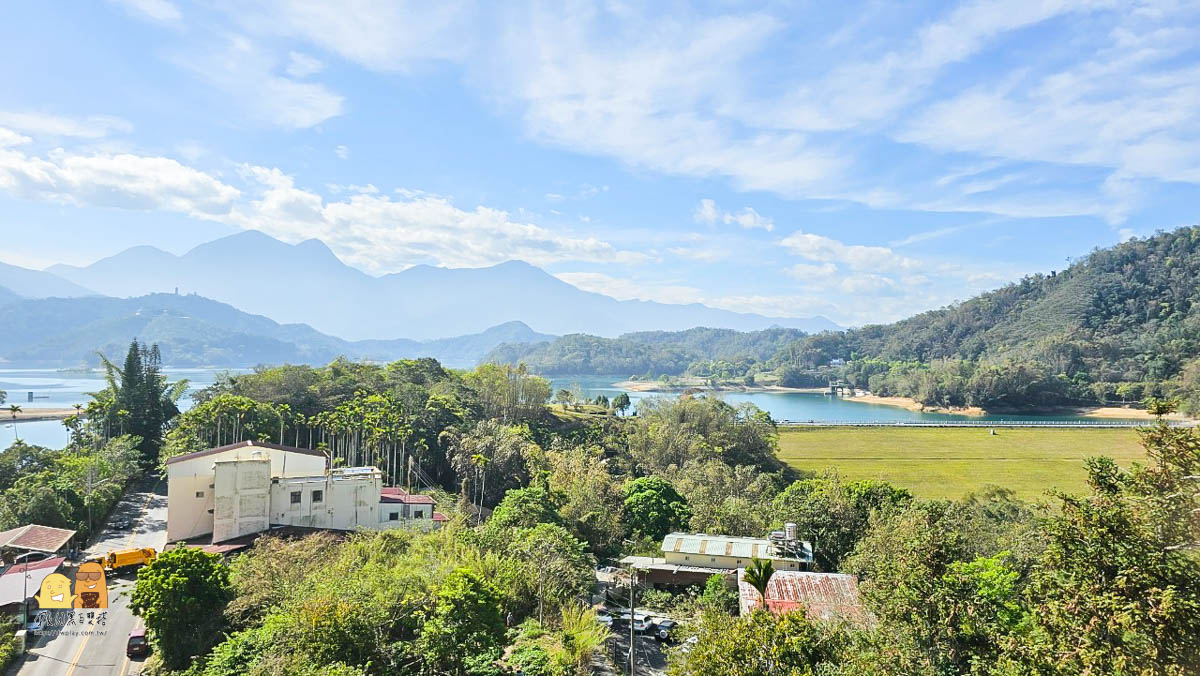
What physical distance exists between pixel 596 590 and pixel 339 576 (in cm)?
827

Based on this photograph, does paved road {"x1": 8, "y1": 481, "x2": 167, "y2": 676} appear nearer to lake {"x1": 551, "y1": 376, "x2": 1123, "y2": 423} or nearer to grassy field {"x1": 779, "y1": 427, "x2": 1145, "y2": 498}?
grassy field {"x1": 779, "y1": 427, "x2": 1145, "y2": 498}

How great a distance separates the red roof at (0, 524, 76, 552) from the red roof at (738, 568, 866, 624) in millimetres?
21095

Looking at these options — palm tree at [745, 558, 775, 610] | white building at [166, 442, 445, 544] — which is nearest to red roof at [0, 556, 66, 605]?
white building at [166, 442, 445, 544]

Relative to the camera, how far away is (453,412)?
41312 millimetres

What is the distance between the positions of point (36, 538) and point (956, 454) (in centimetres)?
5268

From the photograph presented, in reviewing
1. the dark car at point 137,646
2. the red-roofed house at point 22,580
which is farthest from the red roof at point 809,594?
the red-roofed house at point 22,580

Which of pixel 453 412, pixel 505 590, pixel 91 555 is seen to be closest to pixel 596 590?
pixel 505 590

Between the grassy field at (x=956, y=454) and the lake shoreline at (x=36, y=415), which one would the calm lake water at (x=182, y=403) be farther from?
the grassy field at (x=956, y=454)

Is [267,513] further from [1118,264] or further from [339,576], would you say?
[1118,264]

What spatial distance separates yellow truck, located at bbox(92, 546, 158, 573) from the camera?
795 inches

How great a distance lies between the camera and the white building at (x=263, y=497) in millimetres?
21688

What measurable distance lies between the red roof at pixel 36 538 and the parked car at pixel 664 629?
18571 millimetres

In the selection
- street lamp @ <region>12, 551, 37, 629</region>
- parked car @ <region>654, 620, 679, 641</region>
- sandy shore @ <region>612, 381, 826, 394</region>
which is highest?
sandy shore @ <region>612, 381, 826, 394</region>

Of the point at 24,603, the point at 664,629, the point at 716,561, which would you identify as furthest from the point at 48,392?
the point at 664,629
